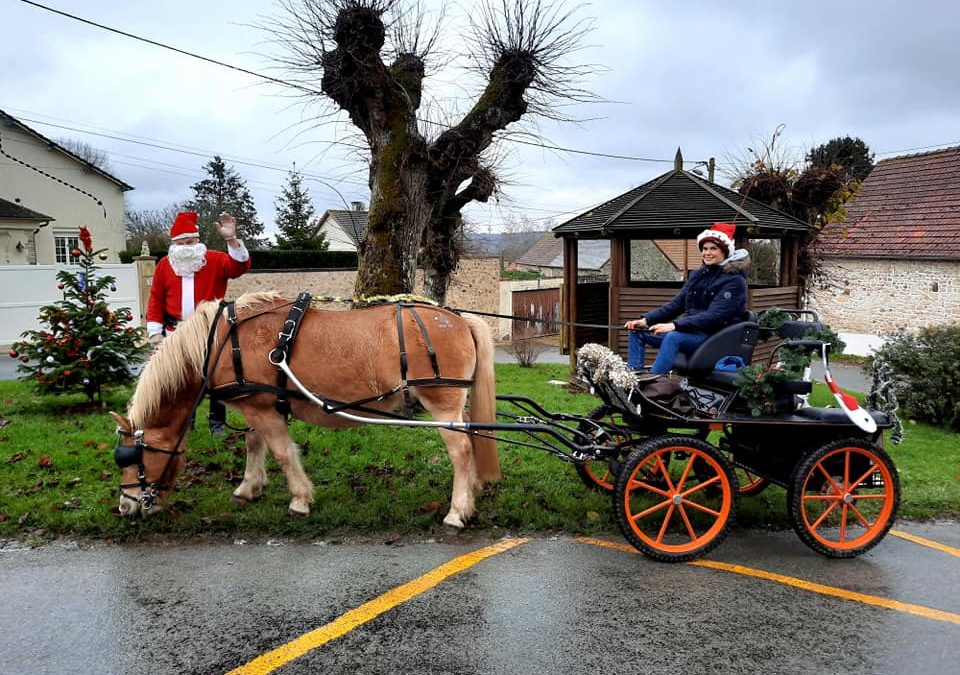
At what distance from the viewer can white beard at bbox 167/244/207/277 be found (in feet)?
18.2

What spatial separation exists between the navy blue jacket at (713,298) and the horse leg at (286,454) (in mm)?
2845

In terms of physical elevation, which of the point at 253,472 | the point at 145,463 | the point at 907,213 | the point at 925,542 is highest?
the point at 907,213

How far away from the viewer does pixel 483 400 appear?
15.6 feet

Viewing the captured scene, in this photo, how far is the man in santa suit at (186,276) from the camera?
555 centimetres

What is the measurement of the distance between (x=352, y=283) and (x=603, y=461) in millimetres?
18657

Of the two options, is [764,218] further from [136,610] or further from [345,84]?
[136,610]

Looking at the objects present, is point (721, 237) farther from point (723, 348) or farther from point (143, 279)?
point (143, 279)

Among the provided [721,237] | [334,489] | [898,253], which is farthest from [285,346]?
[898,253]

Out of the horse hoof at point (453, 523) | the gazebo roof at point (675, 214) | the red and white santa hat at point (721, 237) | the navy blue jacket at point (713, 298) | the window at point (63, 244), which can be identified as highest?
the window at point (63, 244)

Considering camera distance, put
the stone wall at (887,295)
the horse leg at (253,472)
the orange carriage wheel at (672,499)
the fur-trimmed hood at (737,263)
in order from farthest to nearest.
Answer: the stone wall at (887,295) < the horse leg at (253,472) < the fur-trimmed hood at (737,263) < the orange carriage wheel at (672,499)

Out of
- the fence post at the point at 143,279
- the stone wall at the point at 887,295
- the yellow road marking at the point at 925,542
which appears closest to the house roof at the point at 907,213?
the stone wall at the point at 887,295

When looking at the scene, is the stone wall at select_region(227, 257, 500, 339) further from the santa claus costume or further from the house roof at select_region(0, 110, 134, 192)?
the santa claus costume

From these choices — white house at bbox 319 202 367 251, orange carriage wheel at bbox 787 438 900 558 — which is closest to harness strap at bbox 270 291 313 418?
orange carriage wheel at bbox 787 438 900 558

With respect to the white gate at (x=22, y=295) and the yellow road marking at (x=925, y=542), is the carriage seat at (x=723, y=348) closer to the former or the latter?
the yellow road marking at (x=925, y=542)
